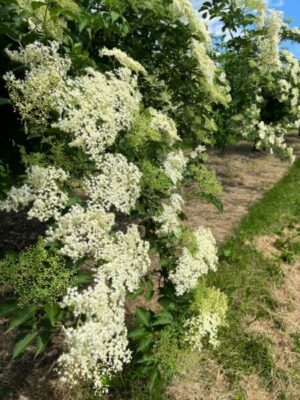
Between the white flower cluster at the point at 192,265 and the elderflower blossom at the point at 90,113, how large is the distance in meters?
0.78

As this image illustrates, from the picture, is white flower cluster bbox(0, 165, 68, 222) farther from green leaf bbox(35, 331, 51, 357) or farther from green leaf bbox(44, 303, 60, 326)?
green leaf bbox(35, 331, 51, 357)

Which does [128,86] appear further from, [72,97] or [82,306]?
[82,306]

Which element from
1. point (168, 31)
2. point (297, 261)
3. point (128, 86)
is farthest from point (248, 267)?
point (128, 86)

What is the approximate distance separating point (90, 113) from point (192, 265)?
102cm

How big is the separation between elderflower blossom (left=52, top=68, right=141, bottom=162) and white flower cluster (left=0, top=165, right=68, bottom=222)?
7.4 inches

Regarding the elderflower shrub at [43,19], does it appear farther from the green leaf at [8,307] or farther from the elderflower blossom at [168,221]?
the green leaf at [8,307]

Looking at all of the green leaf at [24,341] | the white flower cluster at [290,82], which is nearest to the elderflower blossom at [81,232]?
the green leaf at [24,341]

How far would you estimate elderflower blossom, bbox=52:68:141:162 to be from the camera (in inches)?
90.2

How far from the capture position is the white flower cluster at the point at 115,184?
231 cm

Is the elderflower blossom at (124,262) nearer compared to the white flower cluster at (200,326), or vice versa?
the elderflower blossom at (124,262)

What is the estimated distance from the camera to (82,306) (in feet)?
6.82

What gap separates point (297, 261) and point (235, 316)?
158cm

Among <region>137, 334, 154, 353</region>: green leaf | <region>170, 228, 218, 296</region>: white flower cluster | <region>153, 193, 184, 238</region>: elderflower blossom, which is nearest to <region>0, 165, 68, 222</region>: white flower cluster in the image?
<region>153, 193, 184, 238</region>: elderflower blossom

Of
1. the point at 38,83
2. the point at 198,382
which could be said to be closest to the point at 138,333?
the point at 198,382
